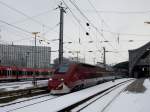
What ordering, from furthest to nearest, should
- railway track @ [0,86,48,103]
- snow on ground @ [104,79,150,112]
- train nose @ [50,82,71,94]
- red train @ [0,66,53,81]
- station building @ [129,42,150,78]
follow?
station building @ [129,42,150,78]
red train @ [0,66,53,81]
train nose @ [50,82,71,94]
railway track @ [0,86,48,103]
snow on ground @ [104,79,150,112]

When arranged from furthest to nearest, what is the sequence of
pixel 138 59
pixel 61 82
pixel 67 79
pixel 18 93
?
pixel 138 59
pixel 67 79
pixel 61 82
pixel 18 93

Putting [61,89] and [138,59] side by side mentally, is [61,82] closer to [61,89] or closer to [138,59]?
[61,89]

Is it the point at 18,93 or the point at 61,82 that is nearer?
the point at 18,93

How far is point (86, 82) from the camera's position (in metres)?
29.8

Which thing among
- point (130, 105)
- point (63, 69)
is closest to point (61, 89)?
point (63, 69)

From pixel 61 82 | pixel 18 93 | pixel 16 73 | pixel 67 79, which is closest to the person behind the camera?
pixel 18 93

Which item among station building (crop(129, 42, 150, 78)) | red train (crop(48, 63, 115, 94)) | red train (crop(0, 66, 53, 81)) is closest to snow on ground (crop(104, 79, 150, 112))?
red train (crop(48, 63, 115, 94))

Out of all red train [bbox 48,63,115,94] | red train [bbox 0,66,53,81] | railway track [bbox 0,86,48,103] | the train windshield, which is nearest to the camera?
railway track [bbox 0,86,48,103]

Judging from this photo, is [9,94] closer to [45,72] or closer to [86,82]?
[86,82]

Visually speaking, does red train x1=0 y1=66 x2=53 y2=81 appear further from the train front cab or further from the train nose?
the train nose

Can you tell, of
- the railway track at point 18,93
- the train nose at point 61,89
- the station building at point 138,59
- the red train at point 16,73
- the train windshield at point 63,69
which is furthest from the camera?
the station building at point 138,59

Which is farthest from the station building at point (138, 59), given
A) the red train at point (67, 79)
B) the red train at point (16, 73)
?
the red train at point (67, 79)

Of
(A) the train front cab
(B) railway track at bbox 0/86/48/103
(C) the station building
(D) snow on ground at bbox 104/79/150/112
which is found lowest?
(D) snow on ground at bbox 104/79/150/112

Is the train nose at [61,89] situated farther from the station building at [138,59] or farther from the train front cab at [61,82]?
the station building at [138,59]
